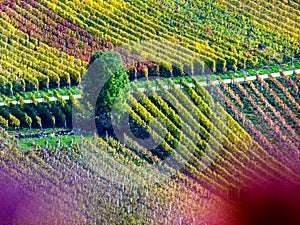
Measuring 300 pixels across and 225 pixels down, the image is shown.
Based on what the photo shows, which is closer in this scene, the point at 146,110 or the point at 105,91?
the point at 105,91

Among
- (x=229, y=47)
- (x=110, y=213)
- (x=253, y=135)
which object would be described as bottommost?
(x=110, y=213)

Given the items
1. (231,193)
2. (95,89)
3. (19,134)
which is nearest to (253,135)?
(231,193)

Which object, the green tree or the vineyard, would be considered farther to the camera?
the green tree

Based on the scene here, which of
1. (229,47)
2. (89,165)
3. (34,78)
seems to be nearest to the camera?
(89,165)

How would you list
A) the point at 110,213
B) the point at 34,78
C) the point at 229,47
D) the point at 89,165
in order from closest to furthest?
the point at 110,213
the point at 89,165
the point at 34,78
the point at 229,47

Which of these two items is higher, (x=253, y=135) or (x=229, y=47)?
(x=229, y=47)

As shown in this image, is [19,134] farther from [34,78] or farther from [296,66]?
[296,66]

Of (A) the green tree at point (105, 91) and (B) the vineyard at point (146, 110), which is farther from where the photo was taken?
(A) the green tree at point (105, 91)

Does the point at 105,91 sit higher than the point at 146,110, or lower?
higher
